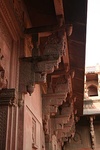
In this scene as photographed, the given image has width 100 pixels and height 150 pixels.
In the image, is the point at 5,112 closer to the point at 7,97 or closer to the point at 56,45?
the point at 7,97

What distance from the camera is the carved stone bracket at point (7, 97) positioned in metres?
3.68

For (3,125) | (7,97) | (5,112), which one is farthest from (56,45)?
(3,125)

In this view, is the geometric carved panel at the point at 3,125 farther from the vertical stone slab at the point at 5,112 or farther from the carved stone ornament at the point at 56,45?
the carved stone ornament at the point at 56,45

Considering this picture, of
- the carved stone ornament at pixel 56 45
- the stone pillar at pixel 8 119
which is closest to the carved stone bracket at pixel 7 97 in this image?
the stone pillar at pixel 8 119

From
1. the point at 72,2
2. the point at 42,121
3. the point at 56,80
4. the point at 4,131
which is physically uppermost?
the point at 72,2

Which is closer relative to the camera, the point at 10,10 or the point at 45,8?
the point at 10,10

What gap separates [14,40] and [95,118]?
9.55m

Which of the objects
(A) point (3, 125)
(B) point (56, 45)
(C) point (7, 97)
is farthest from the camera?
(B) point (56, 45)

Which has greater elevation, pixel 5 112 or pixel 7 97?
pixel 7 97

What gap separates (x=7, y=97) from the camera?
146 inches

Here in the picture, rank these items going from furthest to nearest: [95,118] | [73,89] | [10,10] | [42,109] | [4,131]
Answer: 1. [95,118]
2. [73,89]
3. [42,109]
4. [10,10]
5. [4,131]

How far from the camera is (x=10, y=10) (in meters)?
3.82

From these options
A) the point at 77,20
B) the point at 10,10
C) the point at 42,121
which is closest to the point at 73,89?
the point at 42,121

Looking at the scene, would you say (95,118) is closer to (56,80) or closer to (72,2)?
(56,80)
